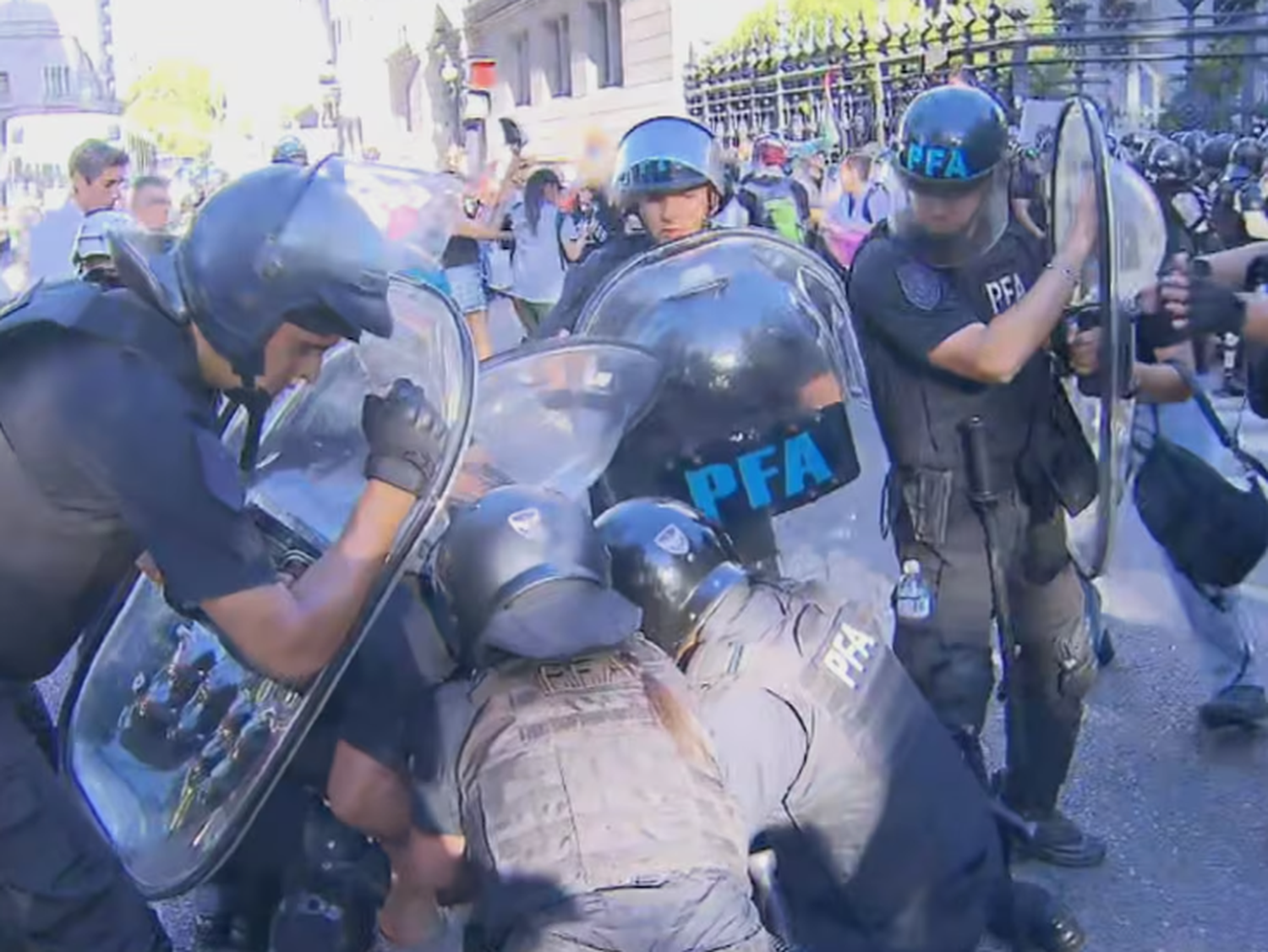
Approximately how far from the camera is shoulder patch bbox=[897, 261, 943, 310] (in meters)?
3.12

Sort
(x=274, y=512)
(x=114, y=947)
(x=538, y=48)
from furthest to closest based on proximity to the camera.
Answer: (x=538, y=48), (x=274, y=512), (x=114, y=947)

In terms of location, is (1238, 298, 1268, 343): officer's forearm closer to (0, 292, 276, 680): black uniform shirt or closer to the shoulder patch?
the shoulder patch

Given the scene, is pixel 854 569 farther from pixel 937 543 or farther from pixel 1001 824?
pixel 1001 824

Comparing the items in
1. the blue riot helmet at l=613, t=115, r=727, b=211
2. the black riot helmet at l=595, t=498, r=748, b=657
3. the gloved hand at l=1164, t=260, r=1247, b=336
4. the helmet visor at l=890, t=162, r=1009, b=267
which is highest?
the blue riot helmet at l=613, t=115, r=727, b=211

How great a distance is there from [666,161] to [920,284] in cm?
73

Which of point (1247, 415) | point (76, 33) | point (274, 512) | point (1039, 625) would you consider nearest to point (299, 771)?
point (274, 512)

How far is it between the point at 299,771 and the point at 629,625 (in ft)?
3.33

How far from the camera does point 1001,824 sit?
3107mm

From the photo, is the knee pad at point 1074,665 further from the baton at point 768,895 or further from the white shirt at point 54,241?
the white shirt at point 54,241

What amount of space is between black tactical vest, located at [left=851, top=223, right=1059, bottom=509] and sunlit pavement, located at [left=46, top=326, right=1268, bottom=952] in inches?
12.3

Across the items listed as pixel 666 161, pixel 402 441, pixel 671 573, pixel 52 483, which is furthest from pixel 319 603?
pixel 666 161

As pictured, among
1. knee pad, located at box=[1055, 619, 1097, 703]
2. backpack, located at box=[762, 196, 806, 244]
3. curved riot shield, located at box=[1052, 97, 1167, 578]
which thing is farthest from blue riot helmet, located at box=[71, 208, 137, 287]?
backpack, located at box=[762, 196, 806, 244]

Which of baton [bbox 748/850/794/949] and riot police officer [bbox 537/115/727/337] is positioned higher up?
riot police officer [bbox 537/115/727/337]

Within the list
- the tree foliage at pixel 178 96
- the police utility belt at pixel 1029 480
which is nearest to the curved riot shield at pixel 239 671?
the police utility belt at pixel 1029 480
